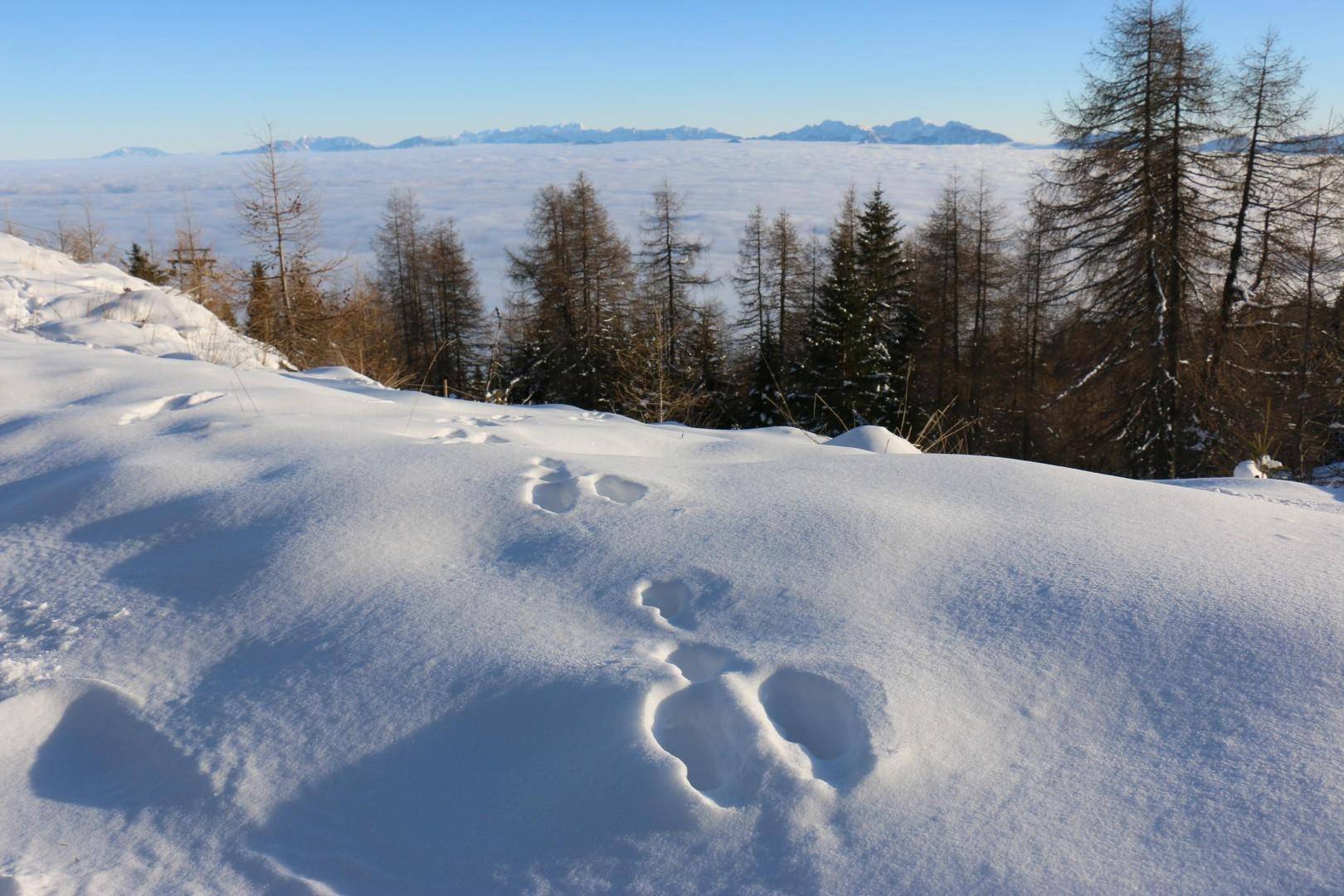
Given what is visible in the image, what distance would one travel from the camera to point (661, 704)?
1.66m

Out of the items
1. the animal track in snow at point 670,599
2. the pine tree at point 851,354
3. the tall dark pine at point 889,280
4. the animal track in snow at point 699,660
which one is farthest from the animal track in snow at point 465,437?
the tall dark pine at point 889,280

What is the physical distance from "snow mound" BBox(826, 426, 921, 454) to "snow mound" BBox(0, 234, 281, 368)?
422 cm

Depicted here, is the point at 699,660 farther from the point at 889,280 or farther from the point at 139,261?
the point at 139,261

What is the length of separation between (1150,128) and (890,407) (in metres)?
12.3

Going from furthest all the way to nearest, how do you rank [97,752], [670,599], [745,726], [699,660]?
[670,599], [699,660], [97,752], [745,726]

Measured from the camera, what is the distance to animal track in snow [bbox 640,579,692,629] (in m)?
1.99

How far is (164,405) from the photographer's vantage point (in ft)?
12.3

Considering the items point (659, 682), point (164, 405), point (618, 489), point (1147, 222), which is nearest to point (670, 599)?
point (659, 682)

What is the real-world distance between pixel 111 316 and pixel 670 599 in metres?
7.26

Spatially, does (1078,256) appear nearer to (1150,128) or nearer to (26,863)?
(1150,128)

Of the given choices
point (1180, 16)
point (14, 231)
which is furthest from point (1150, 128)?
point (14, 231)

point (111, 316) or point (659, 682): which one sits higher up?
point (111, 316)

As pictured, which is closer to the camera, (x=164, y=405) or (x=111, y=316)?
(x=164, y=405)

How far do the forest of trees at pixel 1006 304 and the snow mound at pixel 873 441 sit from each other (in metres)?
0.91
